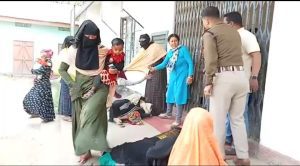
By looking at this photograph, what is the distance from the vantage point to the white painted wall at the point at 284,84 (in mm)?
1701

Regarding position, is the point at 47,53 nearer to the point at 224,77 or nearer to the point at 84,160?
the point at 84,160

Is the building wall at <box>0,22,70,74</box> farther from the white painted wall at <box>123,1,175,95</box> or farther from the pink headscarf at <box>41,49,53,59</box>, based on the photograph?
the white painted wall at <box>123,1,175,95</box>

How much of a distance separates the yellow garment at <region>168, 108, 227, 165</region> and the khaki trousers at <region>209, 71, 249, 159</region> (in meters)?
0.40

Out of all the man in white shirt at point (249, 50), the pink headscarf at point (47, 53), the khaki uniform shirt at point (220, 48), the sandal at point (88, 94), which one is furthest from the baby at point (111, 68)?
the man in white shirt at point (249, 50)

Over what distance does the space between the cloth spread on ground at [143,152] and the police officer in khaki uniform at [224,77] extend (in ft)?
0.93

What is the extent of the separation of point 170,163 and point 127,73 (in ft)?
2.01

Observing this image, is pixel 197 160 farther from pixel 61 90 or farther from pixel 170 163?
pixel 61 90

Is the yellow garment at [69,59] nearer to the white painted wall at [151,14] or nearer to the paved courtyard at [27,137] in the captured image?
the paved courtyard at [27,137]

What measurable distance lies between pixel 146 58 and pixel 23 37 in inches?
29.5

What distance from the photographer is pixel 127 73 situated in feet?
5.64

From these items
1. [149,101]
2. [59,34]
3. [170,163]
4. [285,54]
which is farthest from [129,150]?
[285,54]

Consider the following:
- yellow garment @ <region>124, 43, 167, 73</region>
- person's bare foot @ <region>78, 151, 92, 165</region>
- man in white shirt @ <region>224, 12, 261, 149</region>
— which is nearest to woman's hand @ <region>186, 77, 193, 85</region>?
yellow garment @ <region>124, 43, 167, 73</region>

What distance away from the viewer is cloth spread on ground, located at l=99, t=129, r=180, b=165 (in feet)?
4.60

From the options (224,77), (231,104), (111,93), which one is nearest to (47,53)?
(111,93)
